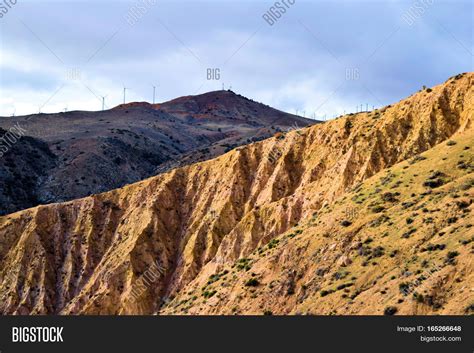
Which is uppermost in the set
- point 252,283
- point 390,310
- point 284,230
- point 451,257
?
point 284,230

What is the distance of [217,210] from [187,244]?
4.91 metres

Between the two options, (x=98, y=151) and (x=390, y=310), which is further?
(x=98, y=151)

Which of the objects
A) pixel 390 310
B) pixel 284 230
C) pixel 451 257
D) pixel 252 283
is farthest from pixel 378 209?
pixel 390 310

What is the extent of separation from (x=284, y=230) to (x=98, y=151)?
74033 millimetres

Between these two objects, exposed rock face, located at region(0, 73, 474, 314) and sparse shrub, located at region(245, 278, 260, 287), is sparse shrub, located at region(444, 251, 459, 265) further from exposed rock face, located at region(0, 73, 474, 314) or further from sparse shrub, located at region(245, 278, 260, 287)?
sparse shrub, located at region(245, 278, 260, 287)

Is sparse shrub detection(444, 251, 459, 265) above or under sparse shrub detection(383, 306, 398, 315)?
above

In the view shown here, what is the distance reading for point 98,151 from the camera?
139875mm

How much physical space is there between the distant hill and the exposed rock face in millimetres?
26683

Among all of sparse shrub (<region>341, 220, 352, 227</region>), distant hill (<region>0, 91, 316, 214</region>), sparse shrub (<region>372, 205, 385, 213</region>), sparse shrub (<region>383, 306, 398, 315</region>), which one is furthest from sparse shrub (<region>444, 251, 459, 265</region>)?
distant hill (<region>0, 91, 316, 214</region>)

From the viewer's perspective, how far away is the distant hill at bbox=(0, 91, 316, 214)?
122 m

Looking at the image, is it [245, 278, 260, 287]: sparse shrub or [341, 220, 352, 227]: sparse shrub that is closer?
[341, 220, 352, 227]: sparse shrub

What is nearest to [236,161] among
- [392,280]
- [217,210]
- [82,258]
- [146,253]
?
[217,210]

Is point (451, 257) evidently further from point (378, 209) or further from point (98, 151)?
point (98, 151)

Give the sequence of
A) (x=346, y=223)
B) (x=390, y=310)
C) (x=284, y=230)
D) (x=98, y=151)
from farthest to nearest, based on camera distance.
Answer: (x=98, y=151)
(x=284, y=230)
(x=346, y=223)
(x=390, y=310)
